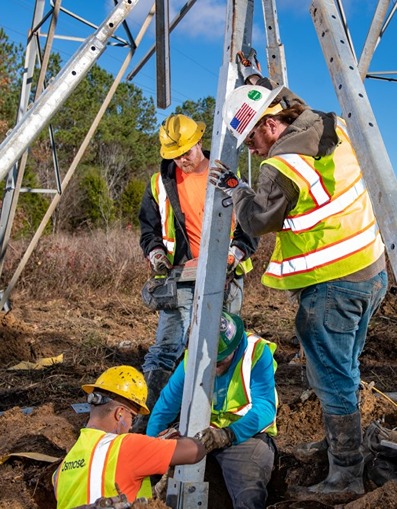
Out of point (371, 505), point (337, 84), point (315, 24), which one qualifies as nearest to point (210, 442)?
point (371, 505)

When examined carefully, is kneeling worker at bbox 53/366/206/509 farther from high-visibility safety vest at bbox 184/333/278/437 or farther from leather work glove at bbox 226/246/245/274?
leather work glove at bbox 226/246/245/274

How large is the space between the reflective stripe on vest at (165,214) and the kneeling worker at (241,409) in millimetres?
1347

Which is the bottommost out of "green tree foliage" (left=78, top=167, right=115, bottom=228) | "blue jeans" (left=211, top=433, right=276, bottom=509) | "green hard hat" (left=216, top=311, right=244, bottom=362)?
"blue jeans" (left=211, top=433, right=276, bottom=509)

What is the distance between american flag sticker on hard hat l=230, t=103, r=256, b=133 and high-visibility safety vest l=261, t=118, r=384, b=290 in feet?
0.76

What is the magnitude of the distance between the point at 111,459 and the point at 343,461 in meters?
1.27

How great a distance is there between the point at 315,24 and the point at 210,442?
1951 millimetres

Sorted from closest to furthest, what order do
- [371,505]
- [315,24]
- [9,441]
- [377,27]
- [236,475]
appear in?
[371,505], [315,24], [236,475], [9,441], [377,27]

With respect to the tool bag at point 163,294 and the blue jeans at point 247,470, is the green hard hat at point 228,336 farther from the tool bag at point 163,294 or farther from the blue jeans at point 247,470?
the tool bag at point 163,294

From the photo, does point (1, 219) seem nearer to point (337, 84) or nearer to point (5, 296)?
point (5, 296)

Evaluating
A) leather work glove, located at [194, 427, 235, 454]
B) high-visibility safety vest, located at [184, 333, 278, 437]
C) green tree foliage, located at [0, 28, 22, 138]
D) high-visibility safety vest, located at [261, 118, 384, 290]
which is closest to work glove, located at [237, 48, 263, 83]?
high-visibility safety vest, located at [261, 118, 384, 290]

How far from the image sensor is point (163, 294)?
4672mm

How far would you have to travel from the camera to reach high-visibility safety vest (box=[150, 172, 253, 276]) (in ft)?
16.0

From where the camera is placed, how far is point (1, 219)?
30.0 ft

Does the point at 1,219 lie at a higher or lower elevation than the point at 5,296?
higher
